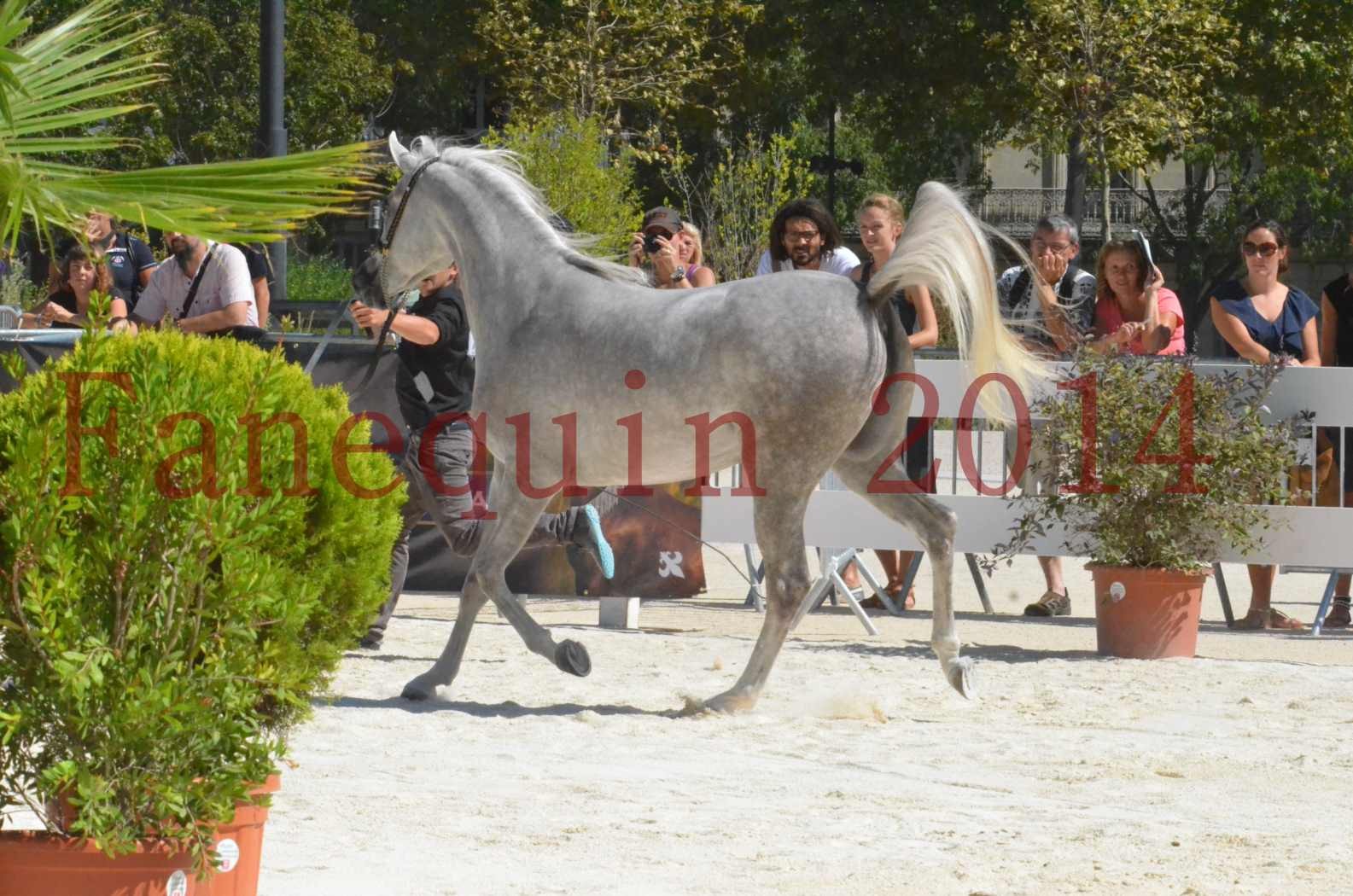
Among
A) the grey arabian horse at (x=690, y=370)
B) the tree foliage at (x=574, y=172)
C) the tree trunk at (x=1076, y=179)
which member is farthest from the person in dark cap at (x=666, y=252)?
the tree trunk at (x=1076, y=179)

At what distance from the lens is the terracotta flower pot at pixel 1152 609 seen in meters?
8.68

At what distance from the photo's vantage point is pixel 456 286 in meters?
8.88

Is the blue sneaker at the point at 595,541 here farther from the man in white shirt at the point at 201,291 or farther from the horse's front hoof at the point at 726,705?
the man in white shirt at the point at 201,291

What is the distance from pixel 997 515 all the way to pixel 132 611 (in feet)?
22.8

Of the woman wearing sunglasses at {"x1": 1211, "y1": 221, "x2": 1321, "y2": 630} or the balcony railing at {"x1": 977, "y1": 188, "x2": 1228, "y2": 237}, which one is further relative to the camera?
the balcony railing at {"x1": 977, "y1": 188, "x2": 1228, "y2": 237}

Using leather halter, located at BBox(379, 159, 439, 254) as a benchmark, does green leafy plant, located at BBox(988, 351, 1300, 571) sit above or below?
below

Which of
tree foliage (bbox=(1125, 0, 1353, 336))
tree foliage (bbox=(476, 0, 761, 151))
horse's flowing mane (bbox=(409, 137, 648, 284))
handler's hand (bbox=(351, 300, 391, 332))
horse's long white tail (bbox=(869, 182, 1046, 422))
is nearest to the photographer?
horse's long white tail (bbox=(869, 182, 1046, 422))

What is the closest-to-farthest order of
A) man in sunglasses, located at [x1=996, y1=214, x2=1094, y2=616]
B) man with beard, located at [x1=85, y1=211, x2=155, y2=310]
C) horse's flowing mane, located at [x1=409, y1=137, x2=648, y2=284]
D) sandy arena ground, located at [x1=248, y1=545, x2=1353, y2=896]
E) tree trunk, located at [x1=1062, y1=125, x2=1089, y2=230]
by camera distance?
sandy arena ground, located at [x1=248, y1=545, x2=1353, y2=896]
horse's flowing mane, located at [x1=409, y1=137, x2=648, y2=284]
man in sunglasses, located at [x1=996, y1=214, x2=1094, y2=616]
man with beard, located at [x1=85, y1=211, x2=155, y2=310]
tree trunk, located at [x1=1062, y1=125, x2=1089, y2=230]

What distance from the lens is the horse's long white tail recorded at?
6.91 meters

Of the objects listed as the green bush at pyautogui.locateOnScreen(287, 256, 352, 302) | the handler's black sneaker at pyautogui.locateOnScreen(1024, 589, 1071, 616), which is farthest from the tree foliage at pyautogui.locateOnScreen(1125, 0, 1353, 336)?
the handler's black sneaker at pyautogui.locateOnScreen(1024, 589, 1071, 616)

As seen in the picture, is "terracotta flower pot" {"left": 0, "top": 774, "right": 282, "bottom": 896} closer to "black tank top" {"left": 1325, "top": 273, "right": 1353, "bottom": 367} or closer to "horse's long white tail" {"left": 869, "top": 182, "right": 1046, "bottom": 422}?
"horse's long white tail" {"left": 869, "top": 182, "right": 1046, "bottom": 422}

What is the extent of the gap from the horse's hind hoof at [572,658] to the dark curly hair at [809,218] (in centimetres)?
237

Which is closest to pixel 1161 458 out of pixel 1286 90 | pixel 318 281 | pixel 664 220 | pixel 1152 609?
pixel 1152 609

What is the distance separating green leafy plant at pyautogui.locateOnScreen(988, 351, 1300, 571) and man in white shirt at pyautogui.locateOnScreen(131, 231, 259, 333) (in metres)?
4.36
